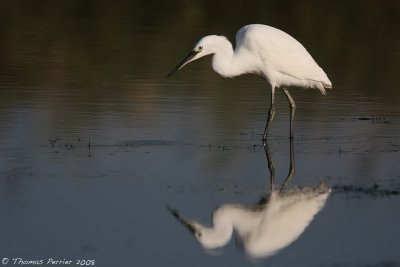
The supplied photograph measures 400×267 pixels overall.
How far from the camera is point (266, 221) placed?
9.01 metres

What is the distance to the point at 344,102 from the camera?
1505 centimetres

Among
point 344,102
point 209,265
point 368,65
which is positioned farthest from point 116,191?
point 368,65

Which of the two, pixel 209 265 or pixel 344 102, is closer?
pixel 209 265

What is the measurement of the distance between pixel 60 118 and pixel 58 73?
3.81 metres

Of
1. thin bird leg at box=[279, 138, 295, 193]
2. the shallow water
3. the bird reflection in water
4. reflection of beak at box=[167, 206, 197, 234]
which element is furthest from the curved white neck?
reflection of beak at box=[167, 206, 197, 234]

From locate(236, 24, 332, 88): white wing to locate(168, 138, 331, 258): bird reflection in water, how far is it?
3.26 m

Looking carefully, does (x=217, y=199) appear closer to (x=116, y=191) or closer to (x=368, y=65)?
(x=116, y=191)

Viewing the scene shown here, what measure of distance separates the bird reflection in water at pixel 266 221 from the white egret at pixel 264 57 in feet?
10.3

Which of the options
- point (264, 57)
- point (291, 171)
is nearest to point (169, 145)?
point (291, 171)

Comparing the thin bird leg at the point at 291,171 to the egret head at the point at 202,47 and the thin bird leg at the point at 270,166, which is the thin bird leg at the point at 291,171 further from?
the egret head at the point at 202,47

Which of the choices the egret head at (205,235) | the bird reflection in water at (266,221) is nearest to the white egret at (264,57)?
the bird reflection in water at (266,221)

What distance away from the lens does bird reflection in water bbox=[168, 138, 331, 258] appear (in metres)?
8.43

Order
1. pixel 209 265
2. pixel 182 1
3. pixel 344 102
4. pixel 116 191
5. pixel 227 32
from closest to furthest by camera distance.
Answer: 1. pixel 209 265
2. pixel 116 191
3. pixel 344 102
4. pixel 227 32
5. pixel 182 1

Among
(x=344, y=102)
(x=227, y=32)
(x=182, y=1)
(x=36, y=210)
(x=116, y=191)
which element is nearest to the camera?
(x=36, y=210)
